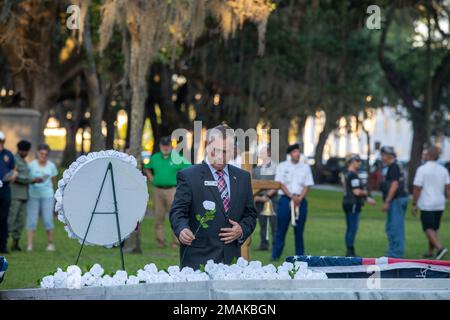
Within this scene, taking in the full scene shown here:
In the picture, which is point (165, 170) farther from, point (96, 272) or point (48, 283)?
point (48, 283)

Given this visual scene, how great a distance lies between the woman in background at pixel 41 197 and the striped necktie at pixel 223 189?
35.6ft

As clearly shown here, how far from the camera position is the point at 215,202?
31.6ft

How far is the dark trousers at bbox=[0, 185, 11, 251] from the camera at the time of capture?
64.1ft

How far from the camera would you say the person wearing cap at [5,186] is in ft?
63.5

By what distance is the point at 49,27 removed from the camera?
32625 millimetres

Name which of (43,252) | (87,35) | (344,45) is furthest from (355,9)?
(43,252)

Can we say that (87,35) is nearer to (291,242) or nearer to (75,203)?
(291,242)

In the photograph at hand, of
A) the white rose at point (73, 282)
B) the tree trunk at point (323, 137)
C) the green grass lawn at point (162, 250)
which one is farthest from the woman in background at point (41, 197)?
the tree trunk at point (323, 137)

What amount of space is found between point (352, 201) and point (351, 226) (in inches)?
17.6

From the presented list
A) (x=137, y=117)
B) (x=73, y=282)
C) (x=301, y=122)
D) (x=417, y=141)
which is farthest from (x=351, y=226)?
(x=417, y=141)

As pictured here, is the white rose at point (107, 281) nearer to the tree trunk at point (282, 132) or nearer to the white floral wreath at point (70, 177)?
the white floral wreath at point (70, 177)

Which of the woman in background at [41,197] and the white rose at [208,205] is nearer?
the white rose at [208,205]

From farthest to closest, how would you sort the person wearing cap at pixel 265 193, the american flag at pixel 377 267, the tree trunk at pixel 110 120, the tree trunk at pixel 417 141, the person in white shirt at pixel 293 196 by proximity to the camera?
the tree trunk at pixel 417 141
the tree trunk at pixel 110 120
the person wearing cap at pixel 265 193
the person in white shirt at pixel 293 196
the american flag at pixel 377 267
